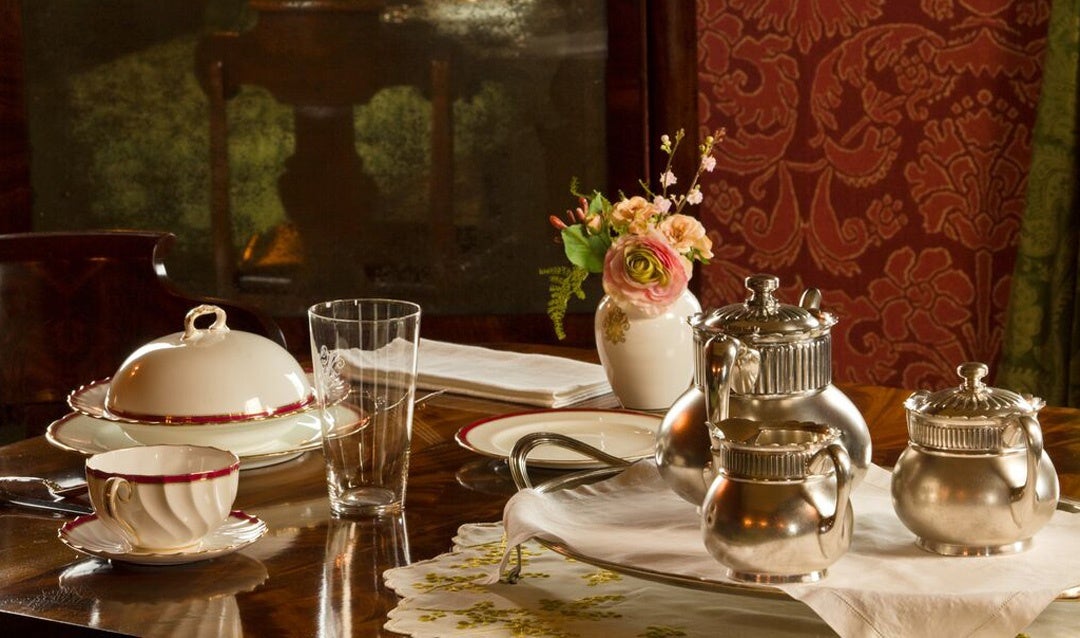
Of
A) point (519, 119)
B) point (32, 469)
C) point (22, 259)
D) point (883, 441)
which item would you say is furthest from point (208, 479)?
point (519, 119)

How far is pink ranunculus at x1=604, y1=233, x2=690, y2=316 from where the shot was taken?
1559mm

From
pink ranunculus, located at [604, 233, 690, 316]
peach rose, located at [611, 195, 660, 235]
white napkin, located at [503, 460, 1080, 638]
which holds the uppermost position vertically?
peach rose, located at [611, 195, 660, 235]

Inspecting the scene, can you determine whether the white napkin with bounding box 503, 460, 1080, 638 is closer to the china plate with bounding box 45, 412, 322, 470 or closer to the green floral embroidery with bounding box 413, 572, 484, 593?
the green floral embroidery with bounding box 413, 572, 484, 593

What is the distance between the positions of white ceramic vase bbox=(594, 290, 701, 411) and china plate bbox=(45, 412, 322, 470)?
0.36 m

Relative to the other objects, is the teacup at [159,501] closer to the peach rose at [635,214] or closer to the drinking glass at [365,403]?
the drinking glass at [365,403]

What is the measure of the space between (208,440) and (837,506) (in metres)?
0.67

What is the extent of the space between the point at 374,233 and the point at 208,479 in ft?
7.41

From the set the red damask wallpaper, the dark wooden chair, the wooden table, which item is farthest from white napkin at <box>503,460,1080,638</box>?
the red damask wallpaper

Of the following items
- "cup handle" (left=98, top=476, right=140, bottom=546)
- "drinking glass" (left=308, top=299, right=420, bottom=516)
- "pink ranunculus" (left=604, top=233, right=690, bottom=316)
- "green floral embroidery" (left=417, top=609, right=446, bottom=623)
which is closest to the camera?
"green floral embroidery" (left=417, top=609, right=446, bottom=623)

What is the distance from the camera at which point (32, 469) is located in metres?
1.37

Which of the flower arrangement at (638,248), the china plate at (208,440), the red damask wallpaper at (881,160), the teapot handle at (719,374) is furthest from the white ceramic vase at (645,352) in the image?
the red damask wallpaper at (881,160)

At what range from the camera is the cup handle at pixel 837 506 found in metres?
0.87

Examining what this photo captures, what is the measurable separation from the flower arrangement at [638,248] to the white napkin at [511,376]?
93 mm

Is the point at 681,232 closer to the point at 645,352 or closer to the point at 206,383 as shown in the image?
the point at 645,352
